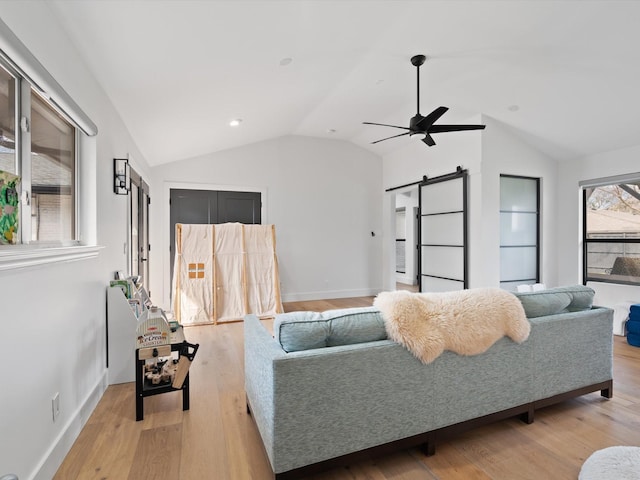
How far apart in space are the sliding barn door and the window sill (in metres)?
4.54

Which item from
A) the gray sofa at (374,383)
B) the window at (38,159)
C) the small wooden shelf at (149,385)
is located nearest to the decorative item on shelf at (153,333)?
the small wooden shelf at (149,385)

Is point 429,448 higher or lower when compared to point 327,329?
lower

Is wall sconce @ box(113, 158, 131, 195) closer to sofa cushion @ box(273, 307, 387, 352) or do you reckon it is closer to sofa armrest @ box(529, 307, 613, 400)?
sofa cushion @ box(273, 307, 387, 352)

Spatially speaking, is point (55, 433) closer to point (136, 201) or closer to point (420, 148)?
point (136, 201)

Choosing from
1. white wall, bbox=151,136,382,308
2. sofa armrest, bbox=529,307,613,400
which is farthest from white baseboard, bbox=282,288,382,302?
sofa armrest, bbox=529,307,613,400

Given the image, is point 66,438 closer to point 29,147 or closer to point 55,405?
point 55,405

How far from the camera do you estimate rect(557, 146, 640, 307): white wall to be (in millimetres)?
4277

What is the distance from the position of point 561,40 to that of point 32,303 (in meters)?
4.40

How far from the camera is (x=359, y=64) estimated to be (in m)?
3.52

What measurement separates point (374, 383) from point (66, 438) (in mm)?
1772

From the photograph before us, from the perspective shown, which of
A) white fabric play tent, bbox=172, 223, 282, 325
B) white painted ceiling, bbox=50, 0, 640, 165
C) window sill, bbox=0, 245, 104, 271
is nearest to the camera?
window sill, bbox=0, 245, 104, 271

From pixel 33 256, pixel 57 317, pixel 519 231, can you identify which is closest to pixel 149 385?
pixel 57 317

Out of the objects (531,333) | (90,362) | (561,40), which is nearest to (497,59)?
(561,40)

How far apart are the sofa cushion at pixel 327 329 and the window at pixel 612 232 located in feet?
14.8
